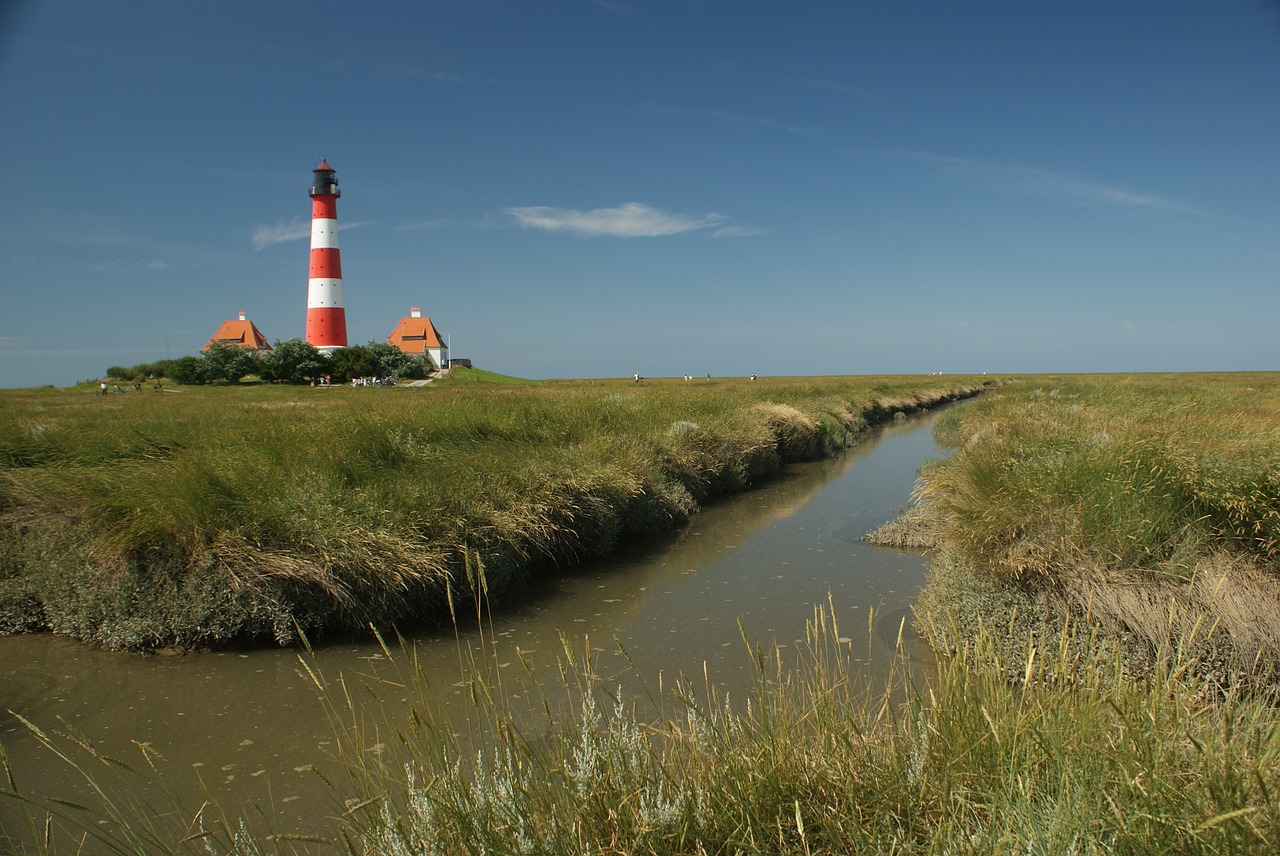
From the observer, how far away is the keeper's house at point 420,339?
78.8 meters

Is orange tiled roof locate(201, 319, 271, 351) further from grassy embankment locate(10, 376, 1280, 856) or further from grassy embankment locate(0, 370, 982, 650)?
grassy embankment locate(10, 376, 1280, 856)

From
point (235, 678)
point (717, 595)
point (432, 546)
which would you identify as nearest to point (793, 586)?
point (717, 595)

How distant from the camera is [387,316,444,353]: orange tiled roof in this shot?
79.2 meters

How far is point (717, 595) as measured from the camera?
7914 mm

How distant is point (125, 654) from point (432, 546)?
2.54m

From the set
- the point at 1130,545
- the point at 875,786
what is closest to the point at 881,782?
the point at 875,786

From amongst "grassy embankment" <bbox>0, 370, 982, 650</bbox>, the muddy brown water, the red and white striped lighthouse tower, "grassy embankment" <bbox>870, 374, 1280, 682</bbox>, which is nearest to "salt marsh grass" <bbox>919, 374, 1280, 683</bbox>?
"grassy embankment" <bbox>870, 374, 1280, 682</bbox>

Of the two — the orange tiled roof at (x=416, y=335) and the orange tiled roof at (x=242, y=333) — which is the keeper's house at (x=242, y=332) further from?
the orange tiled roof at (x=416, y=335)

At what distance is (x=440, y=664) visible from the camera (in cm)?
604

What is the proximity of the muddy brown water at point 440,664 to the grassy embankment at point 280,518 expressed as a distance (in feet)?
1.07

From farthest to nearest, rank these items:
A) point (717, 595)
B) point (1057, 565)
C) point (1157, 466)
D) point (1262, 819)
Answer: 1. point (717, 595)
2. point (1157, 466)
3. point (1057, 565)
4. point (1262, 819)

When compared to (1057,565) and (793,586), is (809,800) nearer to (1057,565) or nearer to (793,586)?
(1057,565)

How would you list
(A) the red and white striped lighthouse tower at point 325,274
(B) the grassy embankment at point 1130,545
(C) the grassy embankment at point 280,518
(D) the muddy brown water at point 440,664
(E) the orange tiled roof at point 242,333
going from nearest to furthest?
(D) the muddy brown water at point 440,664
(B) the grassy embankment at point 1130,545
(C) the grassy embankment at point 280,518
(A) the red and white striped lighthouse tower at point 325,274
(E) the orange tiled roof at point 242,333

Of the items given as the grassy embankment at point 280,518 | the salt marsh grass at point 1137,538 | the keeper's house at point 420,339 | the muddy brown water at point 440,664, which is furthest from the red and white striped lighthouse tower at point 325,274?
the salt marsh grass at point 1137,538
